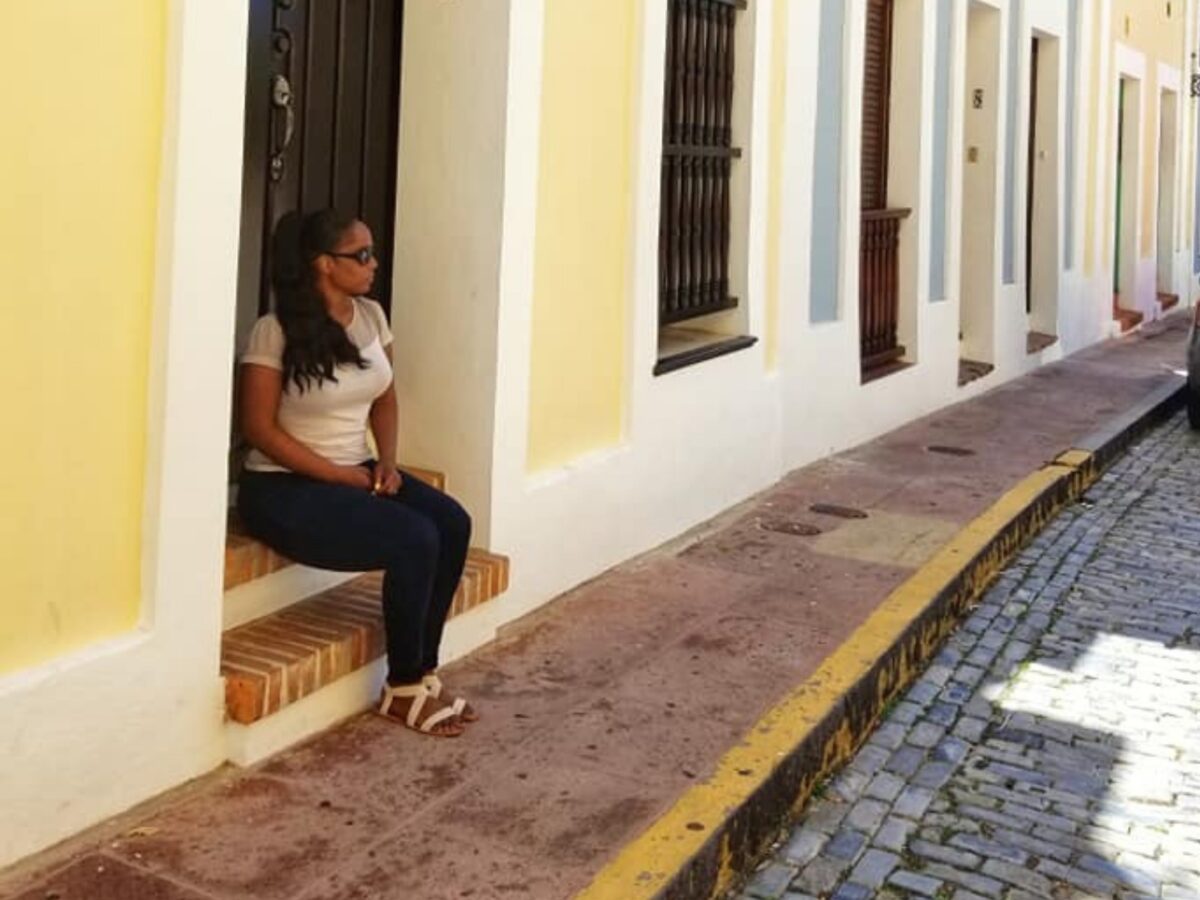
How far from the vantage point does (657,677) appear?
5.15 m

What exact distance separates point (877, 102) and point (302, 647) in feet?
24.1

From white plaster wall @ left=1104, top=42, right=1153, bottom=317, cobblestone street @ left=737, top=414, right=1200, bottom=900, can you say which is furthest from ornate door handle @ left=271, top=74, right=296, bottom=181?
white plaster wall @ left=1104, top=42, right=1153, bottom=317

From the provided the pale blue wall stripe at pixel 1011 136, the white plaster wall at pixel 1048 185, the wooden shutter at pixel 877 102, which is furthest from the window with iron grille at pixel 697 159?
the white plaster wall at pixel 1048 185

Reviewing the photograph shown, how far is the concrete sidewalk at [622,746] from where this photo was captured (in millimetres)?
3660

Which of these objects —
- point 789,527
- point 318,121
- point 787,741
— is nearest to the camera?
point 787,741

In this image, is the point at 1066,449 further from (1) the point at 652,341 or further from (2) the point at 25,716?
(2) the point at 25,716

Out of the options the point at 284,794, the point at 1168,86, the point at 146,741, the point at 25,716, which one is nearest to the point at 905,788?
the point at 284,794

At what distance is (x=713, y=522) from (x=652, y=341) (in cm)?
109

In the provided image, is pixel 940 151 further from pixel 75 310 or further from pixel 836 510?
pixel 75 310

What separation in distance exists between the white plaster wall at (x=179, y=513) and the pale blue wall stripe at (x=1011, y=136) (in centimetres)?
1004

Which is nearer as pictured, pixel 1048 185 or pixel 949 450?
pixel 949 450

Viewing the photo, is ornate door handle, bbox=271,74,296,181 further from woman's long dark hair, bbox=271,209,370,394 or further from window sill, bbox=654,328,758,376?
window sill, bbox=654,328,758,376

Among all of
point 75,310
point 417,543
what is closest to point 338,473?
point 417,543

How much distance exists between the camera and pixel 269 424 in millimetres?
4398
